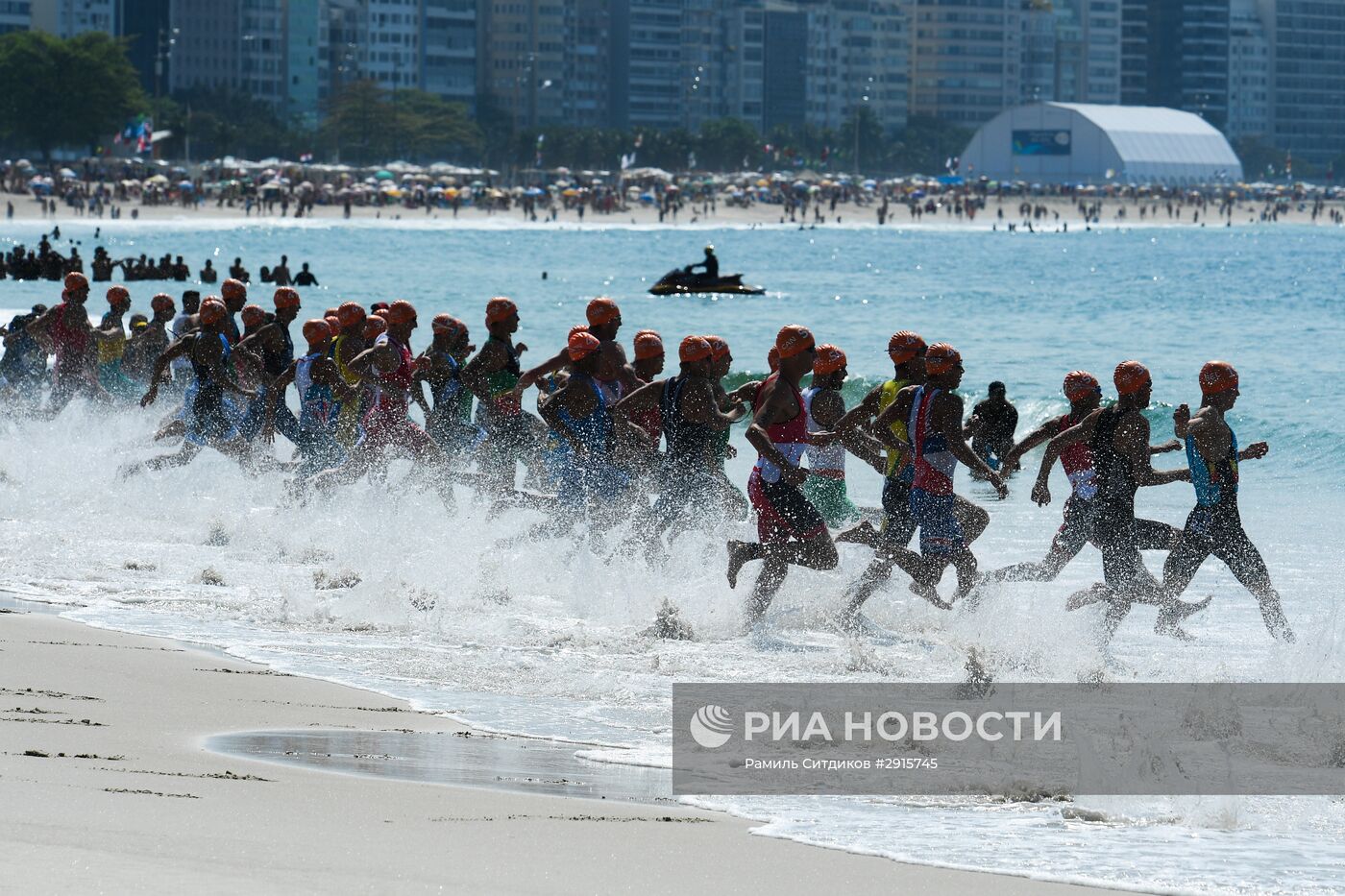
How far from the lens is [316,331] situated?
45.1ft

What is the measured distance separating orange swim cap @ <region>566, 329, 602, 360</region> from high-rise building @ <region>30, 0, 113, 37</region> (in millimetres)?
164105

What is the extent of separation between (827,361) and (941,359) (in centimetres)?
99

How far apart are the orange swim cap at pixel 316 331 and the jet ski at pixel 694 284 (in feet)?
115

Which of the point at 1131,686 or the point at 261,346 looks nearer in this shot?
the point at 1131,686

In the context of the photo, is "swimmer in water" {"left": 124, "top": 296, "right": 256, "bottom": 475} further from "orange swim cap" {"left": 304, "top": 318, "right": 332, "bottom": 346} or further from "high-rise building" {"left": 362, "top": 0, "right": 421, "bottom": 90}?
"high-rise building" {"left": 362, "top": 0, "right": 421, "bottom": 90}

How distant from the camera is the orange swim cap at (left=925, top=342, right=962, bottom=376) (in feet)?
33.1

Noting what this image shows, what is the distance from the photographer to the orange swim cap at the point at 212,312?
14531mm

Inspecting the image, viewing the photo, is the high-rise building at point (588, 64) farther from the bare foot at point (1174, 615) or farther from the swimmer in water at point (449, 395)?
the bare foot at point (1174, 615)

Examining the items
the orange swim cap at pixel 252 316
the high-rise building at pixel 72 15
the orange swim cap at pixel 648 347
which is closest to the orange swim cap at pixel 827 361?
the orange swim cap at pixel 648 347

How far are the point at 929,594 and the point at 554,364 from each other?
3215 millimetres

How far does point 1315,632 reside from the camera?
34.0 ft

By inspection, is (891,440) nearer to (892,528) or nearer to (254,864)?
(892,528)

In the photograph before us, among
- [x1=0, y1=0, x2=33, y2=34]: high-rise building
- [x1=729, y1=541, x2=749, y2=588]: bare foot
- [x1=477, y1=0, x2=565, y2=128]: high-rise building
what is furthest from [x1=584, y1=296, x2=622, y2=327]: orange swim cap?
[x1=477, y1=0, x2=565, y2=128]: high-rise building

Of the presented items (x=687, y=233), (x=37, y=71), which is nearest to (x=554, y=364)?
(x=687, y=233)
